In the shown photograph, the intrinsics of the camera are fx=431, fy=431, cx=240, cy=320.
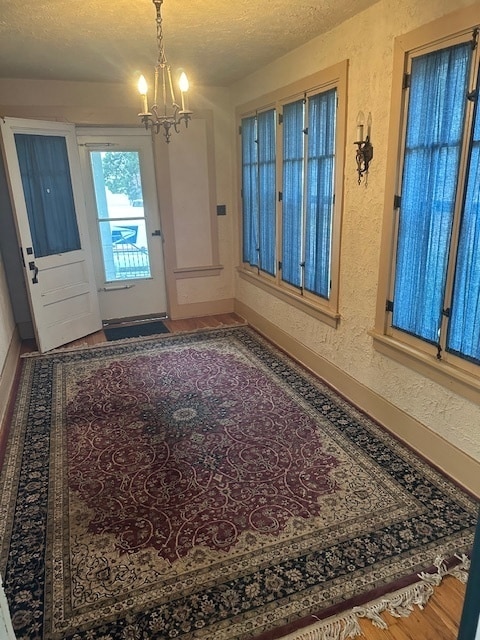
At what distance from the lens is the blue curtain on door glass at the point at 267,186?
3.99 metres

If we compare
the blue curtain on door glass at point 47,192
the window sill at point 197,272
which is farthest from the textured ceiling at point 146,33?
the window sill at point 197,272

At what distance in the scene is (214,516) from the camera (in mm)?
2166

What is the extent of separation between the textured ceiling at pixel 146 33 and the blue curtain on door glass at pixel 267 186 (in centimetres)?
50

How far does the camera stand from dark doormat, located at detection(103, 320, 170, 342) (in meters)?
4.73

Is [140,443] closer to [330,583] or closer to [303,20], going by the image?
[330,583]

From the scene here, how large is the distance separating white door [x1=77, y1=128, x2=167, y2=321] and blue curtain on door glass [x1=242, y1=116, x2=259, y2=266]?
3.41 feet

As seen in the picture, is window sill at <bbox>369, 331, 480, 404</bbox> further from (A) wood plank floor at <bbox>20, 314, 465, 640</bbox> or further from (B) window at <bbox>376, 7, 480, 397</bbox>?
(A) wood plank floor at <bbox>20, 314, 465, 640</bbox>

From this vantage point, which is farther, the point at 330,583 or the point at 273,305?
the point at 273,305

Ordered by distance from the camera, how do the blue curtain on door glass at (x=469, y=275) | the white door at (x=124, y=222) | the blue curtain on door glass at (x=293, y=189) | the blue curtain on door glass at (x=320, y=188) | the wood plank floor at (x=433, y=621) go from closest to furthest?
the wood plank floor at (x=433, y=621), the blue curtain on door glass at (x=469, y=275), the blue curtain on door glass at (x=320, y=188), the blue curtain on door glass at (x=293, y=189), the white door at (x=124, y=222)

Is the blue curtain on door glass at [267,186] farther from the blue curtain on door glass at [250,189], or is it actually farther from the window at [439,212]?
the window at [439,212]

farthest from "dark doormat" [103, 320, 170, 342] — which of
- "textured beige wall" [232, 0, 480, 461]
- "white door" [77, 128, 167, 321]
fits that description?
"textured beige wall" [232, 0, 480, 461]

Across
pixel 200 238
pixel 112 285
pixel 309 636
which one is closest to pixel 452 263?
pixel 309 636

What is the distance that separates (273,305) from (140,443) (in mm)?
2089

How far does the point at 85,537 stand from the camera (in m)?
2.06
